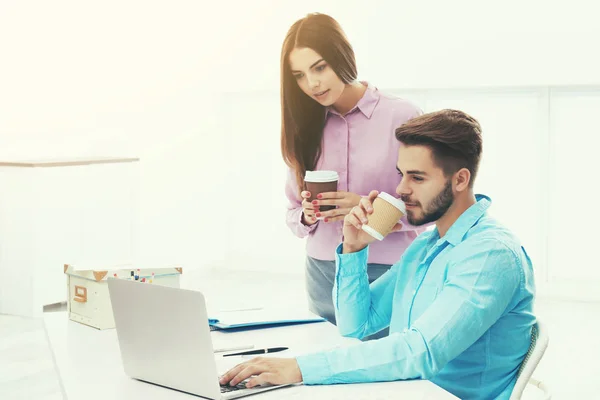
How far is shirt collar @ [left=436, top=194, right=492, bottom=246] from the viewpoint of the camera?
177 cm

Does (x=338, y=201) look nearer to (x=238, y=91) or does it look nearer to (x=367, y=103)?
(x=367, y=103)

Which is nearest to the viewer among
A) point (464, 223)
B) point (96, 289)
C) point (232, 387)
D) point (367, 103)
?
point (232, 387)

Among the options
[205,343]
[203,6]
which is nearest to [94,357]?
[205,343]

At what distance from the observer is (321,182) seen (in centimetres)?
221

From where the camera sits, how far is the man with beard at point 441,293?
1.55 metres

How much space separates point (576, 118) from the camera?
5.44 m

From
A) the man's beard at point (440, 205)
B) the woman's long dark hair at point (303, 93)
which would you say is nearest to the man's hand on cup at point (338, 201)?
the woman's long dark hair at point (303, 93)

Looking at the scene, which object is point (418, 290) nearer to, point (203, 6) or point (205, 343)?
point (205, 343)

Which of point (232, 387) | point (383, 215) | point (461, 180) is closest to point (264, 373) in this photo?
point (232, 387)

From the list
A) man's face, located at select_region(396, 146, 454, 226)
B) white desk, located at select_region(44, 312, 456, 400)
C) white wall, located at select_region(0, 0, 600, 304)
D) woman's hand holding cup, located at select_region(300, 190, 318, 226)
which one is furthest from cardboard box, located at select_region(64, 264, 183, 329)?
white wall, located at select_region(0, 0, 600, 304)

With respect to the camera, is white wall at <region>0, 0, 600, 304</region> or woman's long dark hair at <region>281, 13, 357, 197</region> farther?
white wall at <region>0, 0, 600, 304</region>

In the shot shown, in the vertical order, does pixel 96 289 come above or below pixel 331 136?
below

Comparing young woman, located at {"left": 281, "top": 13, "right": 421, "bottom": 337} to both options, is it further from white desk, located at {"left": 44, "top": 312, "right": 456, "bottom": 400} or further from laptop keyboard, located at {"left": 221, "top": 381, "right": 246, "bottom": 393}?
laptop keyboard, located at {"left": 221, "top": 381, "right": 246, "bottom": 393}

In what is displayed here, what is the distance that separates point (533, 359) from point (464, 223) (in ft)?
1.05
